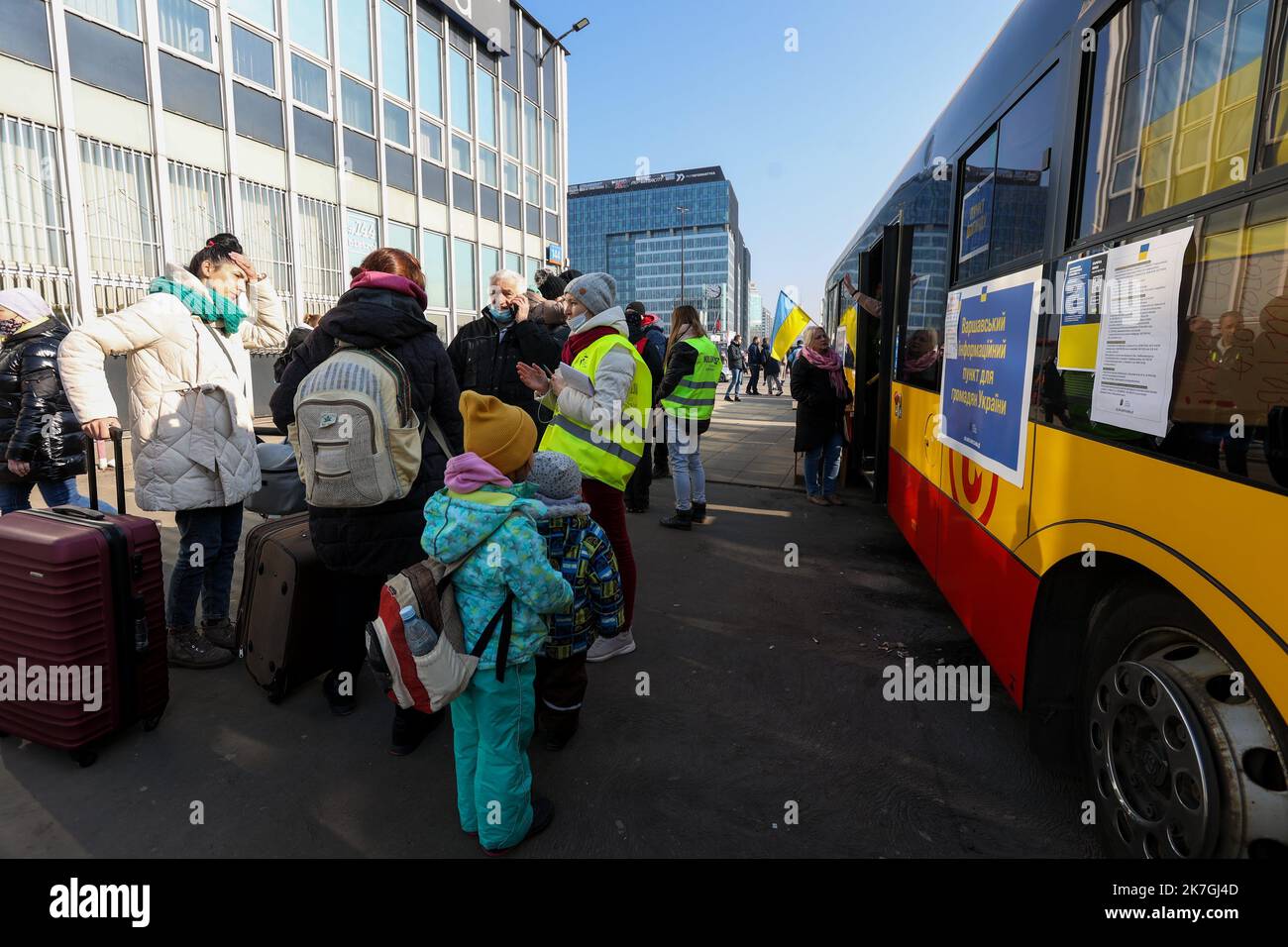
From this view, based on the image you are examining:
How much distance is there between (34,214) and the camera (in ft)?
31.1

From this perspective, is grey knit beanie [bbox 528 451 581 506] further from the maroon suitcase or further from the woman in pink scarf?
the woman in pink scarf

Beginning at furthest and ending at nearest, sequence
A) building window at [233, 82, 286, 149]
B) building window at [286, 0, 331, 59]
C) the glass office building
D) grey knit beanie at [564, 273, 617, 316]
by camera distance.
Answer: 1. the glass office building
2. building window at [286, 0, 331, 59]
3. building window at [233, 82, 286, 149]
4. grey knit beanie at [564, 273, 617, 316]

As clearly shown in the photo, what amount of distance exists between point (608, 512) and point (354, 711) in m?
1.46

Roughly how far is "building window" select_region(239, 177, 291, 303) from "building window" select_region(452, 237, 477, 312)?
5.50 meters

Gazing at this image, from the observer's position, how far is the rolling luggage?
317 cm

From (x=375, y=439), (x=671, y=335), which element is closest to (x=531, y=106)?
(x=671, y=335)

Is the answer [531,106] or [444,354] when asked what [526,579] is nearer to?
[444,354]

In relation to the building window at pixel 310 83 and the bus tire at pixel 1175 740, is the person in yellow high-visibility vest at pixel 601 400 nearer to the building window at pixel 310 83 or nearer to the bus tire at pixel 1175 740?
the bus tire at pixel 1175 740

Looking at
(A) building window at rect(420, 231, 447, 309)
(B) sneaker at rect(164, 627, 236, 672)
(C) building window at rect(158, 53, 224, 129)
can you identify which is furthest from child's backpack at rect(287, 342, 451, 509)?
(A) building window at rect(420, 231, 447, 309)

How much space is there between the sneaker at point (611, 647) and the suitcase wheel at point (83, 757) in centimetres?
211

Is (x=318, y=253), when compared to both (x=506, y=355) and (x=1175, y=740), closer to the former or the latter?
(x=506, y=355)

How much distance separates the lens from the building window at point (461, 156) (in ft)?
61.3

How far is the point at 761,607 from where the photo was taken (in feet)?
15.1

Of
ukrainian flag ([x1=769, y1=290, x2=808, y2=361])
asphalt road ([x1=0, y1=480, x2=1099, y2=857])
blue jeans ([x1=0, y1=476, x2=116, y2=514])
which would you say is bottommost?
asphalt road ([x1=0, y1=480, x2=1099, y2=857])
